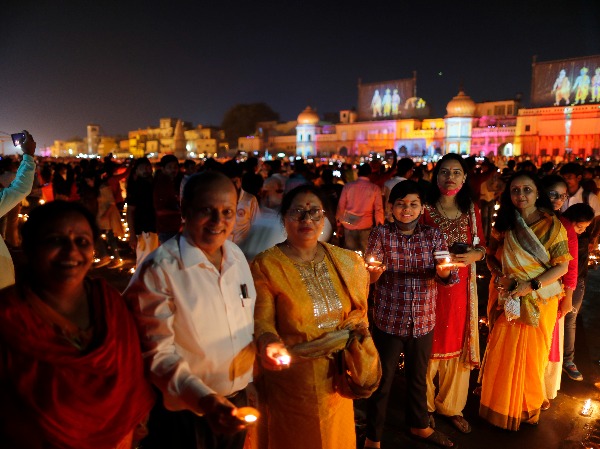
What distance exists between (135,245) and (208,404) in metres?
5.17

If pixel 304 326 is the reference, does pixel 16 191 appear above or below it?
above

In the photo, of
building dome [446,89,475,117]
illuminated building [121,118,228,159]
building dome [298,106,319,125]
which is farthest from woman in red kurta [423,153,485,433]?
illuminated building [121,118,228,159]

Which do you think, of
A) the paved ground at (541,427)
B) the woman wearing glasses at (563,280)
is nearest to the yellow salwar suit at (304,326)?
the paved ground at (541,427)

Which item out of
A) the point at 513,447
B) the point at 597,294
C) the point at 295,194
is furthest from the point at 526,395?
the point at 597,294

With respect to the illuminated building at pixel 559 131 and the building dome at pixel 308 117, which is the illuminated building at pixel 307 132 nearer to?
the building dome at pixel 308 117

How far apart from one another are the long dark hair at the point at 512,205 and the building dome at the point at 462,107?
5010 cm

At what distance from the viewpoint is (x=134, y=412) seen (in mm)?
1777

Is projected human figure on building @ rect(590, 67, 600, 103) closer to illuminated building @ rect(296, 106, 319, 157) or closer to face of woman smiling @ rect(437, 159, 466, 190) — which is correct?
illuminated building @ rect(296, 106, 319, 157)

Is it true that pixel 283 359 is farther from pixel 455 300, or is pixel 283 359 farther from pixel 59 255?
pixel 455 300

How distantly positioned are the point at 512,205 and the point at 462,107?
165 ft

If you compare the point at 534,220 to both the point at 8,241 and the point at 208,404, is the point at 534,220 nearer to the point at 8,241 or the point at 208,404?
the point at 208,404

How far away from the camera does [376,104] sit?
207ft

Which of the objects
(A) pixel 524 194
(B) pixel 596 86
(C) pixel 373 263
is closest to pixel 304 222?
(C) pixel 373 263

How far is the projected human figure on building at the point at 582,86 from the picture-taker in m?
42.8
